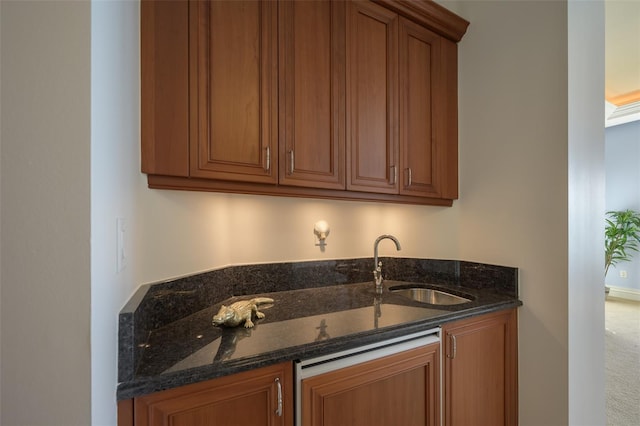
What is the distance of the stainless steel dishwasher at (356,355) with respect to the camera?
37.0 inches

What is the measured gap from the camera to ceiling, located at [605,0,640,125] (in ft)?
8.16

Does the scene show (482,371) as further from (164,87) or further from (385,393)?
(164,87)

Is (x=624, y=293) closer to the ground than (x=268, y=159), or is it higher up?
closer to the ground

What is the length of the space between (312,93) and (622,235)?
5907mm

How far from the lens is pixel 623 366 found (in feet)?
8.84

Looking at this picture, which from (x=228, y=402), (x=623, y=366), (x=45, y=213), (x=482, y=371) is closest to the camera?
(x=45, y=213)

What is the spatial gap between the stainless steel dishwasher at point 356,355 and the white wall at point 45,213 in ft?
1.89

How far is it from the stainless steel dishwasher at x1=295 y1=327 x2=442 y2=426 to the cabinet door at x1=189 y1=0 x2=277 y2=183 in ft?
2.32

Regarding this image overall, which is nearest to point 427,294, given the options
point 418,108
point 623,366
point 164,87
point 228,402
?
point 418,108

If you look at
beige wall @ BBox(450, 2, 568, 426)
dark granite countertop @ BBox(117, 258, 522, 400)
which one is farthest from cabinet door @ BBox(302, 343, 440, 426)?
beige wall @ BBox(450, 2, 568, 426)

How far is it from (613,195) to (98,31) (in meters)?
6.96

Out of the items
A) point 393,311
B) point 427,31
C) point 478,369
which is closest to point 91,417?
point 393,311

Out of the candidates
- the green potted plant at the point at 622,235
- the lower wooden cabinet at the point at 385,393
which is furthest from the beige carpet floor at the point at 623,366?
the lower wooden cabinet at the point at 385,393

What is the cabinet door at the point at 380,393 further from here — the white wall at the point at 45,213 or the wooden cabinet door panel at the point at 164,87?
the wooden cabinet door panel at the point at 164,87
